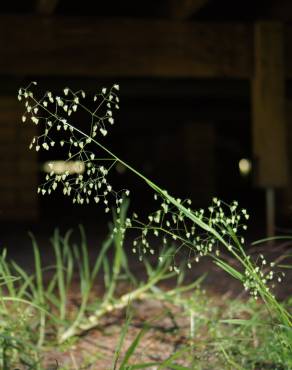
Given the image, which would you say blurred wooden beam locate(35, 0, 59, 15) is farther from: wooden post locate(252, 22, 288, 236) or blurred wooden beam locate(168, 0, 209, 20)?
wooden post locate(252, 22, 288, 236)

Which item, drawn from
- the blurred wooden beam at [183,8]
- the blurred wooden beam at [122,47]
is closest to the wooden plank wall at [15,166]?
the blurred wooden beam at [122,47]

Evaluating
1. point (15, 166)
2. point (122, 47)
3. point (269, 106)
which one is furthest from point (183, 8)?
point (15, 166)

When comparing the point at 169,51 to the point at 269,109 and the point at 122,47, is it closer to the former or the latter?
the point at 122,47

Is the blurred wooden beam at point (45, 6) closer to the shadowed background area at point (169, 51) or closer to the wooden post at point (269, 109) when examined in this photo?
the shadowed background area at point (169, 51)

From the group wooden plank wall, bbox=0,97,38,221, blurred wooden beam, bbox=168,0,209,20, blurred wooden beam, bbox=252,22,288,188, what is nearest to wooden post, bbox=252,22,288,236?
blurred wooden beam, bbox=252,22,288,188

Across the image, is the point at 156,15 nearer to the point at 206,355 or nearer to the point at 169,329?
the point at 169,329

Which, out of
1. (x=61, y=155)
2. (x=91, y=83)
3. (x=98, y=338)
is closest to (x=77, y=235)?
(x=91, y=83)
